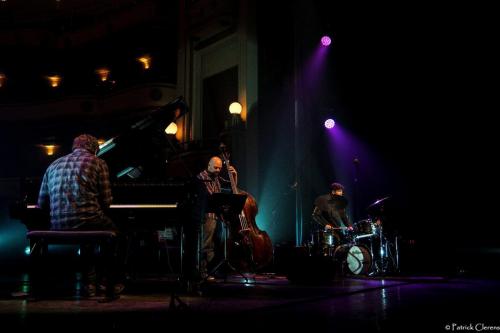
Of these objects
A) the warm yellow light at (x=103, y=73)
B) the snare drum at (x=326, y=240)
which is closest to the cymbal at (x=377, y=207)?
the snare drum at (x=326, y=240)

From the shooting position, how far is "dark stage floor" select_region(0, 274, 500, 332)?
2.80 meters

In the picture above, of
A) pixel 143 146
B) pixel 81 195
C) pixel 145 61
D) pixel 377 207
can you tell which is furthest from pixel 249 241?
pixel 145 61

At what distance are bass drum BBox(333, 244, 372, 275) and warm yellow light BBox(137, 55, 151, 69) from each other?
10.2 meters

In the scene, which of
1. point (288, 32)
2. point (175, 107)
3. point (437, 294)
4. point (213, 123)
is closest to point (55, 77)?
point (213, 123)

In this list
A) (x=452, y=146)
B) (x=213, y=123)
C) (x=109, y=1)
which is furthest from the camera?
(x=109, y=1)

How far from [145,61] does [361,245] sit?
A: 10.6 meters

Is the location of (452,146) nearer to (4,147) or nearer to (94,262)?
(94,262)

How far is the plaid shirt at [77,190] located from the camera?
166 inches

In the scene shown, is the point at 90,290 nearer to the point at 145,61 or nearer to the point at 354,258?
the point at 354,258

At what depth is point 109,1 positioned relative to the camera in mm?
16859

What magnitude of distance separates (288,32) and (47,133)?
10749 millimetres

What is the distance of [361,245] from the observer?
27.7 feet

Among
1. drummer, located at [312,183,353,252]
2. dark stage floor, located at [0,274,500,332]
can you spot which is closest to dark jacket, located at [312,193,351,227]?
drummer, located at [312,183,353,252]

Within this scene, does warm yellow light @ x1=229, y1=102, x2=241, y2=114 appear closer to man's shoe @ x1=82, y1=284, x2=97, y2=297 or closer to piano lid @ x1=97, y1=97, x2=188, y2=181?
piano lid @ x1=97, y1=97, x2=188, y2=181
